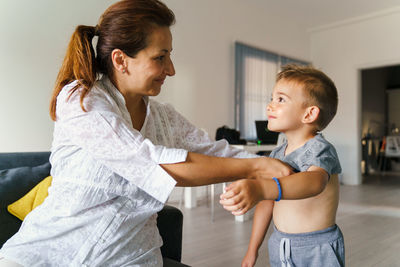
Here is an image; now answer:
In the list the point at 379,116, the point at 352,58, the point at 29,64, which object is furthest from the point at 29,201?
the point at 379,116

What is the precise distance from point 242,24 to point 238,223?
11.8 feet

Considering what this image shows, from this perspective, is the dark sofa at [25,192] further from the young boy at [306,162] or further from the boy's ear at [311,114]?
the boy's ear at [311,114]

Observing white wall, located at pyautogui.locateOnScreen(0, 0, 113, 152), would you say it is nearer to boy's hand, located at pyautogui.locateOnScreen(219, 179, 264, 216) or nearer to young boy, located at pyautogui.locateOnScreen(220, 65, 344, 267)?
young boy, located at pyautogui.locateOnScreen(220, 65, 344, 267)

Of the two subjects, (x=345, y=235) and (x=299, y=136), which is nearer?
(x=299, y=136)

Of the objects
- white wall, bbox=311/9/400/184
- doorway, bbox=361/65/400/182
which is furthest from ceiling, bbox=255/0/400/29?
doorway, bbox=361/65/400/182

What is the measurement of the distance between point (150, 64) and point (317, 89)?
0.56m

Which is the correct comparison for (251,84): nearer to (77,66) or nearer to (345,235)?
(345,235)

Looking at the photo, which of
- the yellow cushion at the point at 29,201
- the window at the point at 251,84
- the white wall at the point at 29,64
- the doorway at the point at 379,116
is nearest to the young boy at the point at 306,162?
the yellow cushion at the point at 29,201

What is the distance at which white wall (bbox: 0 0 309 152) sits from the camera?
3.21 m

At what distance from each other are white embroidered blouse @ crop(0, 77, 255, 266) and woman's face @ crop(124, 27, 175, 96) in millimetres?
76

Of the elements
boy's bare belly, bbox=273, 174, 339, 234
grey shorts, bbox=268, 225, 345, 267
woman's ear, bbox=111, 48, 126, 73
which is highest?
woman's ear, bbox=111, 48, 126, 73

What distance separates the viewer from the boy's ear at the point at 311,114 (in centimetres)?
110

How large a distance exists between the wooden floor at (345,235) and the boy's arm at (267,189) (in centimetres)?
164

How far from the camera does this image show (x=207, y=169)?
2.48ft
